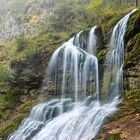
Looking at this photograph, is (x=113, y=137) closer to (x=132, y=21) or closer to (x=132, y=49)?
(x=132, y=49)

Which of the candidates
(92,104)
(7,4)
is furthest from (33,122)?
(7,4)

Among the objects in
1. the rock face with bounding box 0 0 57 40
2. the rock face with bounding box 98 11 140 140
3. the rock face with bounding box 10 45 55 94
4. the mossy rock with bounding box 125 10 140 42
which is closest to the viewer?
the rock face with bounding box 98 11 140 140

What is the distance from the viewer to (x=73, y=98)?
776 inches

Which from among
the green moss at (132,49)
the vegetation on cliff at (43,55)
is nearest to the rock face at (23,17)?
the vegetation on cliff at (43,55)

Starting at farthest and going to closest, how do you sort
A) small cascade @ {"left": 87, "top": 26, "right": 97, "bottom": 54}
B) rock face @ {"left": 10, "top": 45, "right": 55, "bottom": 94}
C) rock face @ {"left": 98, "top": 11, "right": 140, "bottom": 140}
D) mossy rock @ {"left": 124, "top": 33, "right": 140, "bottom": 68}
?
rock face @ {"left": 10, "top": 45, "right": 55, "bottom": 94} → small cascade @ {"left": 87, "top": 26, "right": 97, "bottom": 54} → mossy rock @ {"left": 124, "top": 33, "right": 140, "bottom": 68} → rock face @ {"left": 98, "top": 11, "right": 140, "bottom": 140}

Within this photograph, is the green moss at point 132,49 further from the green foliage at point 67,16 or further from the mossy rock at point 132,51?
the green foliage at point 67,16

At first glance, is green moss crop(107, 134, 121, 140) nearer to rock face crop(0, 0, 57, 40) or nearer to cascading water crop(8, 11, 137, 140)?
cascading water crop(8, 11, 137, 140)

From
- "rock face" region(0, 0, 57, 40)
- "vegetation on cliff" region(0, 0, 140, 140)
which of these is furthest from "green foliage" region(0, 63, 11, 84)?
"rock face" region(0, 0, 57, 40)

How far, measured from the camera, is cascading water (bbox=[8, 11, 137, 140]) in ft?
48.4

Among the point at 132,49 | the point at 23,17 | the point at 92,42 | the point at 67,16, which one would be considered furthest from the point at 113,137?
the point at 23,17

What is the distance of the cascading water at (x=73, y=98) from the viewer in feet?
48.4

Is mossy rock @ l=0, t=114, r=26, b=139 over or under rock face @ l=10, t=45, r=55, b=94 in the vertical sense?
under

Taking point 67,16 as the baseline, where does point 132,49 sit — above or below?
below

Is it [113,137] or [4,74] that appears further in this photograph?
[4,74]
